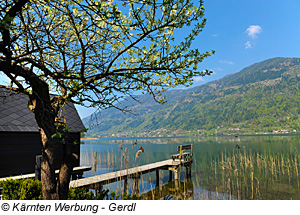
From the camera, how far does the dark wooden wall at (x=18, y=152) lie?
1167 centimetres

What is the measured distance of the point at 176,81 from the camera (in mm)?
5590

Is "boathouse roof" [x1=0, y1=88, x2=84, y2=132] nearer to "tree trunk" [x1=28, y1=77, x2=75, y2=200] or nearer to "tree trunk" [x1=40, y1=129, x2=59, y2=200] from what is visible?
"tree trunk" [x1=28, y1=77, x2=75, y2=200]

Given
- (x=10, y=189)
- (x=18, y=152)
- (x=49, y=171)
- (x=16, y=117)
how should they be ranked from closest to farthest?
(x=49, y=171) → (x=10, y=189) → (x=18, y=152) → (x=16, y=117)

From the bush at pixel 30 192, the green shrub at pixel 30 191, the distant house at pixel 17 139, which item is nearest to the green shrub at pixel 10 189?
the bush at pixel 30 192

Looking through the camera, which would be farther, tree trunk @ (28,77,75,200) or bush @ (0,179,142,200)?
bush @ (0,179,142,200)

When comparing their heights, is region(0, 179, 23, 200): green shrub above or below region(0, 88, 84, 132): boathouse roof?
below

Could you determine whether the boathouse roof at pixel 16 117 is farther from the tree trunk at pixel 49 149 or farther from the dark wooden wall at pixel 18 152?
the tree trunk at pixel 49 149

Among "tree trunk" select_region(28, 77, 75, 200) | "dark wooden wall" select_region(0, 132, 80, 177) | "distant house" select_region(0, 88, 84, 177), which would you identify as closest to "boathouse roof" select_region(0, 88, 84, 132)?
"distant house" select_region(0, 88, 84, 177)

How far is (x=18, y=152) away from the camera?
40.4 feet

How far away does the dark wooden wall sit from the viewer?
11.7m

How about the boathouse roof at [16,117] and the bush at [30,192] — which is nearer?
the bush at [30,192]

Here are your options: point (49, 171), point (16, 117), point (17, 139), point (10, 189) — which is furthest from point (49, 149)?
point (16, 117)

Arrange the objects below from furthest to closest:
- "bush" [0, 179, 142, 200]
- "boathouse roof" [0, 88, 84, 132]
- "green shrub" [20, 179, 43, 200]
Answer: "boathouse roof" [0, 88, 84, 132] < "green shrub" [20, 179, 43, 200] < "bush" [0, 179, 142, 200]

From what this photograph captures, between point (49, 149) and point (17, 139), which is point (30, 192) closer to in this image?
point (49, 149)
